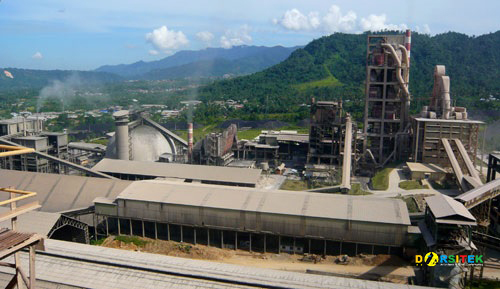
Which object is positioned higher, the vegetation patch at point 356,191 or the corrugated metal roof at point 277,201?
the corrugated metal roof at point 277,201

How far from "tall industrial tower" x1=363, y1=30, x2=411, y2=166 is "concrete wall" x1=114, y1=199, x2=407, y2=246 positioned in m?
25.2

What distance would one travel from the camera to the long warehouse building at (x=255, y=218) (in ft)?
91.9

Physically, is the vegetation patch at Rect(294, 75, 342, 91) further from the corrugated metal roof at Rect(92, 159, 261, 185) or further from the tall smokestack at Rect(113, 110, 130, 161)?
the corrugated metal roof at Rect(92, 159, 261, 185)

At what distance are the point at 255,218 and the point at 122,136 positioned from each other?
1031 inches

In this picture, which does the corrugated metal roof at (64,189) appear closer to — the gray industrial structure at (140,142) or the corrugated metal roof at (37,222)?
the corrugated metal roof at (37,222)

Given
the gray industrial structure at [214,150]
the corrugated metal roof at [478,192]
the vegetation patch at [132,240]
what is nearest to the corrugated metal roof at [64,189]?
the vegetation patch at [132,240]

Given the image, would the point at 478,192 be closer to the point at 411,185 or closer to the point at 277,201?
the point at 411,185

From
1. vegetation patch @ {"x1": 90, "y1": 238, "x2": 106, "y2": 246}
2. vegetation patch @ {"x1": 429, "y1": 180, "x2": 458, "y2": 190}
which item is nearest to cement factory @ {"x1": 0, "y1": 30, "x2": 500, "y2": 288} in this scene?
vegetation patch @ {"x1": 429, "y1": 180, "x2": 458, "y2": 190}

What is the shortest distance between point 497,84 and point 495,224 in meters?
98.1

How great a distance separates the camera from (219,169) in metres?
44.9

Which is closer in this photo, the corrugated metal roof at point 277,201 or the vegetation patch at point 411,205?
the corrugated metal roof at point 277,201

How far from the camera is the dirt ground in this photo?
85.5 ft

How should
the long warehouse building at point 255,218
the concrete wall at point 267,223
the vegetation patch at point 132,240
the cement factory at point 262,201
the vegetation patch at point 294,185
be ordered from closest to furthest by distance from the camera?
the cement factory at point 262,201 < the concrete wall at point 267,223 < the long warehouse building at point 255,218 < the vegetation patch at point 132,240 < the vegetation patch at point 294,185

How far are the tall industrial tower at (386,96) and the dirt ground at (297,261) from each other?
2589cm
